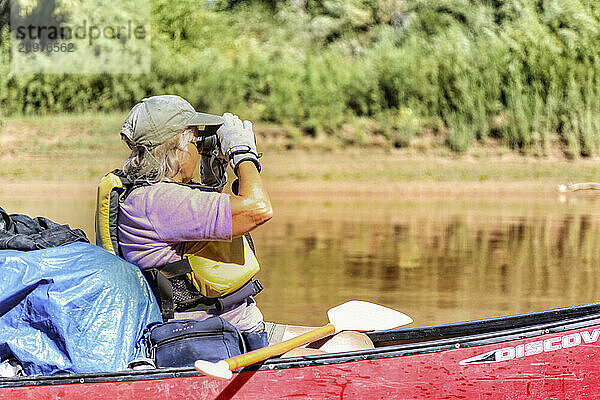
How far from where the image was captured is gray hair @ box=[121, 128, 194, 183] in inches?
122

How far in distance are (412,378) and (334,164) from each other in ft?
39.6

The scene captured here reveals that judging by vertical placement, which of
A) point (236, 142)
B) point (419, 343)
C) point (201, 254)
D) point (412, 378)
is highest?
point (236, 142)

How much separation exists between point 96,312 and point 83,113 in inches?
615

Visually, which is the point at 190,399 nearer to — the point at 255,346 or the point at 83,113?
the point at 255,346

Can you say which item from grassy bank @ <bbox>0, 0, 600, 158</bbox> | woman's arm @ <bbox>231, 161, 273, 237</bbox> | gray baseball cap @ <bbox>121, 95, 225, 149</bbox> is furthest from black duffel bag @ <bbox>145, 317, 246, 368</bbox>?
grassy bank @ <bbox>0, 0, 600, 158</bbox>

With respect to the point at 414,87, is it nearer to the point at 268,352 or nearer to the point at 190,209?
the point at 268,352

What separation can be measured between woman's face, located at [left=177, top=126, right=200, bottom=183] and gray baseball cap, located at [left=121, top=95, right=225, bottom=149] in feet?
0.22

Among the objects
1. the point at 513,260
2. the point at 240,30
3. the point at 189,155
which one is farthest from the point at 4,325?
the point at 240,30

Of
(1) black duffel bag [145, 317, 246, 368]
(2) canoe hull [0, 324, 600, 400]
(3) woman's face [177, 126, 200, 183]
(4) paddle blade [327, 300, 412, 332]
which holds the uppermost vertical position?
(3) woman's face [177, 126, 200, 183]

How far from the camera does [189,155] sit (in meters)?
3.17

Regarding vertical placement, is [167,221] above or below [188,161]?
below

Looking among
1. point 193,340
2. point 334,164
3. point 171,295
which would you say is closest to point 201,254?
point 171,295

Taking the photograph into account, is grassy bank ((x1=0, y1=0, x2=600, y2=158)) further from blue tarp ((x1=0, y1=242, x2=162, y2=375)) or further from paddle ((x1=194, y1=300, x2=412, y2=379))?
blue tarp ((x1=0, y1=242, x2=162, y2=375))

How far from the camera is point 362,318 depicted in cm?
382
